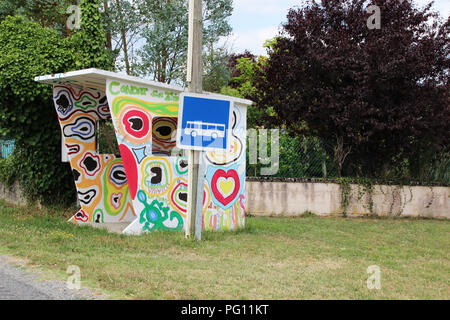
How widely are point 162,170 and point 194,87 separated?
6.00 ft

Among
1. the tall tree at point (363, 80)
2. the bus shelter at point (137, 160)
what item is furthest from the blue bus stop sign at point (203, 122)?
the tall tree at point (363, 80)

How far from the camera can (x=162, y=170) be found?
9.52 meters

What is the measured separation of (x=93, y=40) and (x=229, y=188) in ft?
17.3

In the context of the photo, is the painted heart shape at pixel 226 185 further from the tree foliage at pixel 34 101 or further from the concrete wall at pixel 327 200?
the tree foliage at pixel 34 101

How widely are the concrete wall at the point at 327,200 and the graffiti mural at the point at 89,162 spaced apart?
4.11m

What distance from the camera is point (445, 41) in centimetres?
1397

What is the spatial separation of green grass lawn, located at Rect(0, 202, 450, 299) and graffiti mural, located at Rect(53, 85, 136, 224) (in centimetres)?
88

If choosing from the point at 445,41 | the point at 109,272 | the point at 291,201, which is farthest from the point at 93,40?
the point at 445,41

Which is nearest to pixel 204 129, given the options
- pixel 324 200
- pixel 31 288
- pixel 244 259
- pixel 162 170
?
pixel 162 170

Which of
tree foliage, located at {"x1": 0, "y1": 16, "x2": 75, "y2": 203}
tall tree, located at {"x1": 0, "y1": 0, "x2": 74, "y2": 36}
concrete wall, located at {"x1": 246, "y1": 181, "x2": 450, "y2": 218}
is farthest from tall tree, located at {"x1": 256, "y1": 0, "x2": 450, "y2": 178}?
tall tree, located at {"x1": 0, "y1": 0, "x2": 74, "y2": 36}

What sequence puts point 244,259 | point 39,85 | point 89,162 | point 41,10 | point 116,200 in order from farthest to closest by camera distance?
1. point 41,10
2. point 39,85
3. point 116,200
4. point 89,162
5. point 244,259

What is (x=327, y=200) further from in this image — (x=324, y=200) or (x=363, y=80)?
(x=363, y=80)

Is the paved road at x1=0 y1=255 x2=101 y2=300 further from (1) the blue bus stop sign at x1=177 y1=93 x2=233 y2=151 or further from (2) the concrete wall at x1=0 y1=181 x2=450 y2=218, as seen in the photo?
(2) the concrete wall at x1=0 y1=181 x2=450 y2=218
